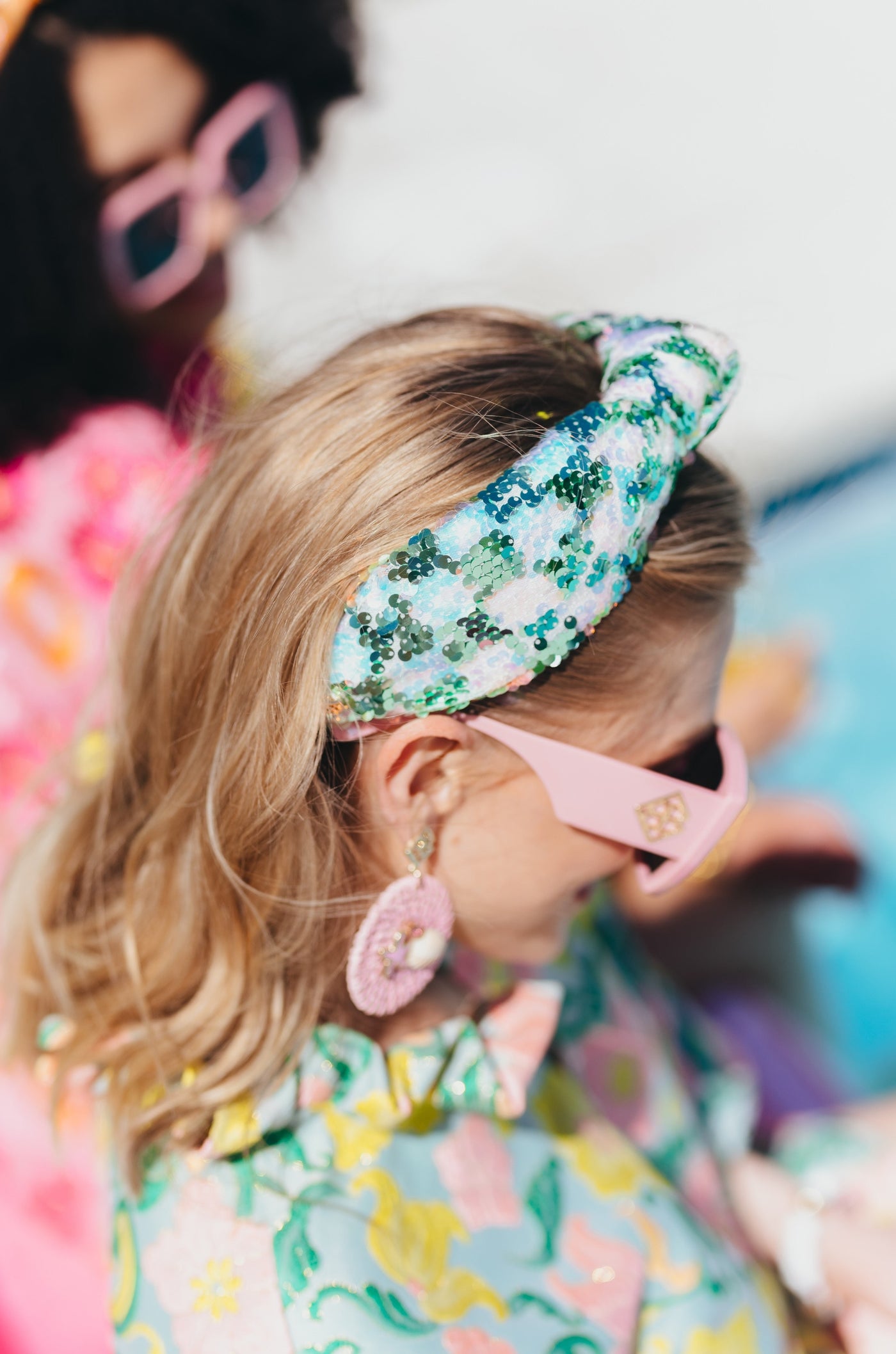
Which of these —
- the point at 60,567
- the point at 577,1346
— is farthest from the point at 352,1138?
the point at 60,567

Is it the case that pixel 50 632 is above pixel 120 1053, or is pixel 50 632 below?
above

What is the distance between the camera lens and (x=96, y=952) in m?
1.07

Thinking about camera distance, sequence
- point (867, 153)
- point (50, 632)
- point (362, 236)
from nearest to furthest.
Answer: point (50, 632) < point (867, 153) < point (362, 236)

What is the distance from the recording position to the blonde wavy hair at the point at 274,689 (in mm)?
787

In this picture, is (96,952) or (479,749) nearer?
(479,749)

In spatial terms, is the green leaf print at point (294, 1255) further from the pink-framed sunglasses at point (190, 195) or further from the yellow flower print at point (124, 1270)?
the pink-framed sunglasses at point (190, 195)

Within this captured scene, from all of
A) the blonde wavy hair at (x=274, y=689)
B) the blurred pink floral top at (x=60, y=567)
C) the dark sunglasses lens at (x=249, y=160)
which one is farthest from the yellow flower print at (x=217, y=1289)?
the dark sunglasses lens at (x=249, y=160)

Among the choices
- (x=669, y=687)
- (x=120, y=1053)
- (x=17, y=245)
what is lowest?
(x=120, y=1053)

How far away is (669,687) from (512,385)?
27 cm

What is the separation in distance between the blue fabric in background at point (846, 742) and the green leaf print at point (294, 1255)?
1.12m

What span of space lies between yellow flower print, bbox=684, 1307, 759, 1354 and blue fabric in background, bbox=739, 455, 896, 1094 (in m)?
0.90

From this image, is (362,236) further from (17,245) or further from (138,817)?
(138,817)

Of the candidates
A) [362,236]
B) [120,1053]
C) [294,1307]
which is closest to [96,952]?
[120,1053]

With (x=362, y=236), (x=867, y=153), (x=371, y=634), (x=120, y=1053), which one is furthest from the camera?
(x=362, y=236)
